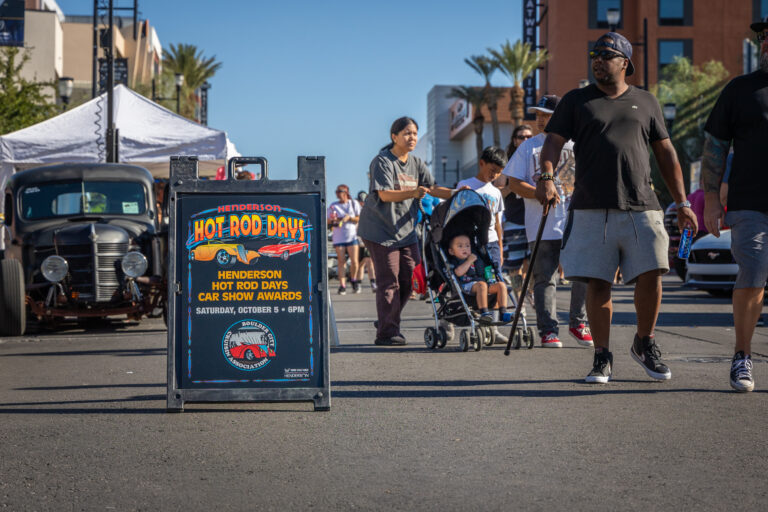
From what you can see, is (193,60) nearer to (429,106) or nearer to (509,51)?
(509,51)

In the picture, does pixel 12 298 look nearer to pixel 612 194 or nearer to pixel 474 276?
pixel 474 276

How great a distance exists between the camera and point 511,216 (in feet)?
36.4

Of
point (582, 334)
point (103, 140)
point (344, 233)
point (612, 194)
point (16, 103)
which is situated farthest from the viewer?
point (16, 103)

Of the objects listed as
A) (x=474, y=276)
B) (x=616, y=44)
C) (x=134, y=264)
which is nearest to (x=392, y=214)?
(x=474, y=276)

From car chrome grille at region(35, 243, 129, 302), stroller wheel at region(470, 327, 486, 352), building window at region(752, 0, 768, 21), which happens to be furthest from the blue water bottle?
building window at region(752, 0, 768, 21)

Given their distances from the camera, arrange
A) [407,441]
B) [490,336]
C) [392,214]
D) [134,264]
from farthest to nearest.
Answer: [134,264]
[392,214]
[490,336]
[407,441]

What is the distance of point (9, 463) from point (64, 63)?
7107 cm

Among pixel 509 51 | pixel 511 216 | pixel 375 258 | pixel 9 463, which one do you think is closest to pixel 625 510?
pixel 9 463

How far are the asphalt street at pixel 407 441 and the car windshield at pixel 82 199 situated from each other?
546 centimetres

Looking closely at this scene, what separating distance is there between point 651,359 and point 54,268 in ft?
24.4

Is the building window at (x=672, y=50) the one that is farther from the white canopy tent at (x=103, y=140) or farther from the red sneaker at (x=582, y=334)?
the red sneaker at (x=582, y=334)

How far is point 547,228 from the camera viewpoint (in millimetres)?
9688

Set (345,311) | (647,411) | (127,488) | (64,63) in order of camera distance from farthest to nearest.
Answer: (64,63)
(345,311)
(647,411)
(127,488)

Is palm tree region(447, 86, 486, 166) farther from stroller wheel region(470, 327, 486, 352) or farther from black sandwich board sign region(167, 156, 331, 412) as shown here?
black sandwich board sign region(167, 156, 331, 412)
